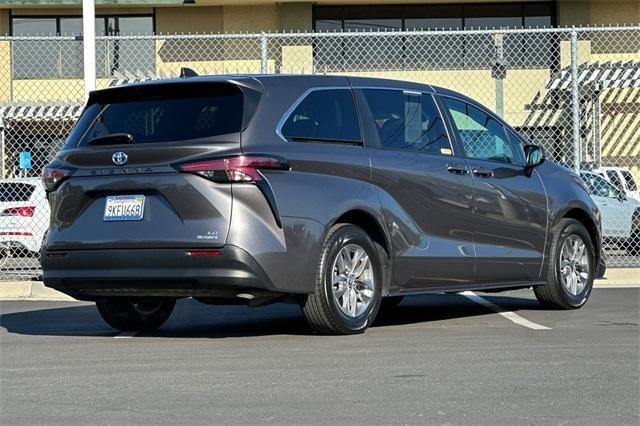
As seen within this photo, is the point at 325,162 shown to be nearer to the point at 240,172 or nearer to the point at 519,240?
the point at 240,172

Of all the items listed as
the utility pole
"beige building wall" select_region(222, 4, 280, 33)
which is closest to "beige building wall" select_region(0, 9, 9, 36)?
"beige building wall" select_region(222, 4, 280, 33)

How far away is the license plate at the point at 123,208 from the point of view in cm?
833

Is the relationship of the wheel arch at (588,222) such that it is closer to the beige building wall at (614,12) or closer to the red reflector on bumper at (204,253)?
the red reflector on bumper at (204,253)

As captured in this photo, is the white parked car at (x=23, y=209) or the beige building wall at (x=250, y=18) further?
the beige building wall at (x=250, y=18)

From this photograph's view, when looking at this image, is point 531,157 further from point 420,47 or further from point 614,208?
point 420,47

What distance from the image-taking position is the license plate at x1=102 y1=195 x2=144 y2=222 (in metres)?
8.33

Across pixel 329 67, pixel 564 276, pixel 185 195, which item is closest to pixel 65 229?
pixel 185 195

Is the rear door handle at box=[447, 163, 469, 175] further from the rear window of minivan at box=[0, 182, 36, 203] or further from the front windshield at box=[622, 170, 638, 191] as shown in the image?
the front windshield at box=[622, 170, 638, 191]

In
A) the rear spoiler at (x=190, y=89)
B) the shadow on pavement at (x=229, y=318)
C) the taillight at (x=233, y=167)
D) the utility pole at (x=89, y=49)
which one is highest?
the utility pole at (x=89, y=49)

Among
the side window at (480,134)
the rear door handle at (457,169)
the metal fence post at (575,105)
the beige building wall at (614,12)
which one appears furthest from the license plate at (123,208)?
the beige building wall at (614,12)

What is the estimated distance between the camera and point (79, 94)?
3058cm

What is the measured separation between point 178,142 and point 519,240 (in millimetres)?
3244

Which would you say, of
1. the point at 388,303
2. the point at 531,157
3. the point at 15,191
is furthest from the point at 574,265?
the point at 15,191

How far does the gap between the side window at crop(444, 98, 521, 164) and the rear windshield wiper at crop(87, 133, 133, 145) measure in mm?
2707
